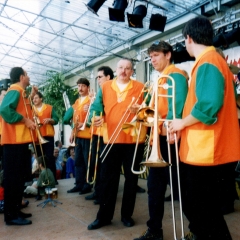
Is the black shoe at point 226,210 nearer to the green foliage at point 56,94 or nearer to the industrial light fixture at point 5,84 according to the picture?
the industrial light fixture at point 5,84

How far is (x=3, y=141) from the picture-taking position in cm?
354

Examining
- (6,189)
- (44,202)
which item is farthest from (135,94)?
(44,202)

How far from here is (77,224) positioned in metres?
3.51

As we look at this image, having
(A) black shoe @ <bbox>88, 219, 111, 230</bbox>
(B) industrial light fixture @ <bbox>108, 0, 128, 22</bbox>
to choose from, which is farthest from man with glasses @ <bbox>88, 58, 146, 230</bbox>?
(B) industrial light fixture @ <bbox>108, 0, 128, 22</bbox>

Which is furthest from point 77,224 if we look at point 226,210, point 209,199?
point 209,199

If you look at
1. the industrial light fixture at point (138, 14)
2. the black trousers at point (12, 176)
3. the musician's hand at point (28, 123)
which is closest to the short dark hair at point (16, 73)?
the musician's hand at point (28, 123)

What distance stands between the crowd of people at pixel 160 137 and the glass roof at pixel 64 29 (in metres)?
4.63

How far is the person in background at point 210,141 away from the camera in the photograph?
6.52 feet

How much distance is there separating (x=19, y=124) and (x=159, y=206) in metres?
1.79

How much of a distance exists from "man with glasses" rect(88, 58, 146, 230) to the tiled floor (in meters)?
0.15

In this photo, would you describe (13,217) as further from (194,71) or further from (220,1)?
(220,1)

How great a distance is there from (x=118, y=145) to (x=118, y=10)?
13.4 feet

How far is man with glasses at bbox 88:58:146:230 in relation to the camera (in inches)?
131

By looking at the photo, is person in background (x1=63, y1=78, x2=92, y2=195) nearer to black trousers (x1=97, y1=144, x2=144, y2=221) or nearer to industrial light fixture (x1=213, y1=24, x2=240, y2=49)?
black trousers (x1=97, y1=144, x2=144, y2=221)
